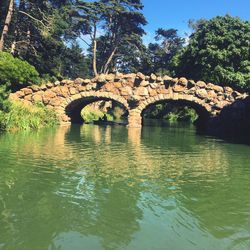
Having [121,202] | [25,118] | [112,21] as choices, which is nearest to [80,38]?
[112,21]

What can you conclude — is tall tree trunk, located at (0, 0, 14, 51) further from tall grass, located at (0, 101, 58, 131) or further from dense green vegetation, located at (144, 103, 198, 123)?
dense green vegetation, located at (144, 103, 198, 123)

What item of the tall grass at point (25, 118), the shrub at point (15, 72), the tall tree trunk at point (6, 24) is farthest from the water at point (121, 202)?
the tall tree trunk at point (6, 24)

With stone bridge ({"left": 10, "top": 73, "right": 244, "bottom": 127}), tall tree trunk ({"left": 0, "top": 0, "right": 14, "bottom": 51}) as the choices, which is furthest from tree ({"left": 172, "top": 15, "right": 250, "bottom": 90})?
tall tree trunk ({"left": 0, "top": 0, "right": 14, "bottom": 51})

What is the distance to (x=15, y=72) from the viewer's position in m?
30.2

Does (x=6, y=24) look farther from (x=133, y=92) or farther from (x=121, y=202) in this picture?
(x=121, y=202)

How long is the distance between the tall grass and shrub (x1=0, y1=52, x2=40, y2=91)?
3211 mm

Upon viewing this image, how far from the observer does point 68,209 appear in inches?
287

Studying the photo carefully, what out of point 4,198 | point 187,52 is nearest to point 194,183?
point 4,198

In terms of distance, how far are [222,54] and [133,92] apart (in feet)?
37.7

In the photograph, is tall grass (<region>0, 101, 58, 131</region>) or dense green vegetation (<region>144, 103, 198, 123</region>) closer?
tall grass (<region>0, 101, 58, 131</region>)

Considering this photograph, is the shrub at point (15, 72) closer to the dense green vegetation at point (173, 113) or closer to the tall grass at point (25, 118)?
the tall grass at point (25, 118)

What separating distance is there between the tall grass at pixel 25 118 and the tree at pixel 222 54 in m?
16.1

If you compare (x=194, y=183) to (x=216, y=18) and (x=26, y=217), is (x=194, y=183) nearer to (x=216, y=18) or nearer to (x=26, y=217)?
(x=26, y=217)

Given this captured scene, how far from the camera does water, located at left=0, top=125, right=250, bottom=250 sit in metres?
5.88
